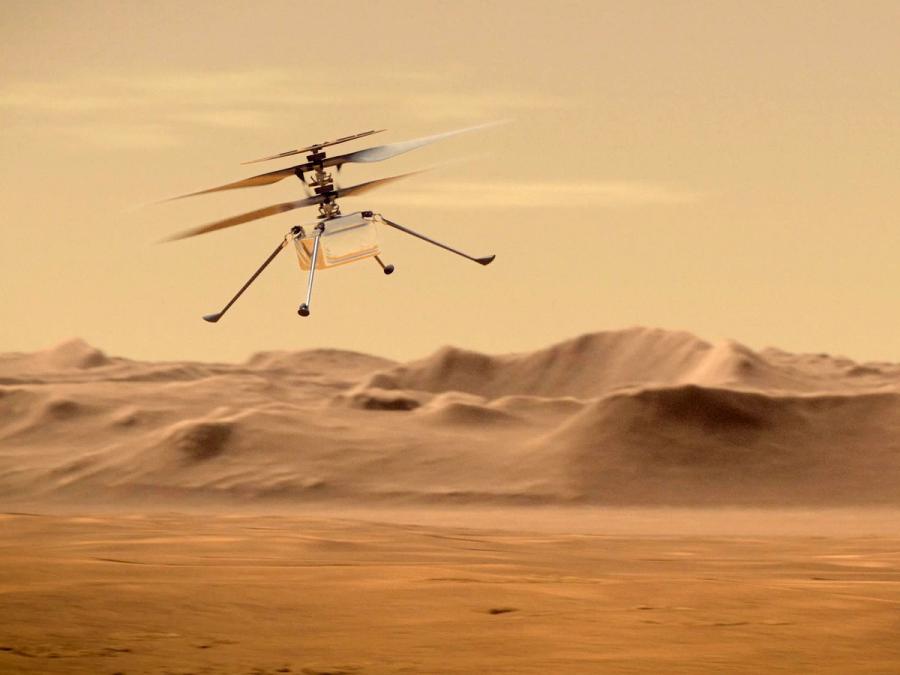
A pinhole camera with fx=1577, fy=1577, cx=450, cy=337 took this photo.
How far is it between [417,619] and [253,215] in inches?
245

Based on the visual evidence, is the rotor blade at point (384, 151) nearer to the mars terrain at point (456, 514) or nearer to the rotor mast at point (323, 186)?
the rotor mast at point (323, 186)

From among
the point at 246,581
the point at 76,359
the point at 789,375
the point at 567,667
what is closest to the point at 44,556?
the point at 246,581

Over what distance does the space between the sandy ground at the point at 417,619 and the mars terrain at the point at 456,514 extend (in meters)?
0.06

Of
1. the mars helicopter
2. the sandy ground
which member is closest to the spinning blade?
the mars helicopter

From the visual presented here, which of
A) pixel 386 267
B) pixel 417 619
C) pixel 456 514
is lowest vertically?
pixel 456 514

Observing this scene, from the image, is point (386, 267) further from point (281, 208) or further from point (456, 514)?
point (456, 514)

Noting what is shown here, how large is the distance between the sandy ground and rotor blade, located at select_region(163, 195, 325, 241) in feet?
13.6

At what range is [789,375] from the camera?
402 feet

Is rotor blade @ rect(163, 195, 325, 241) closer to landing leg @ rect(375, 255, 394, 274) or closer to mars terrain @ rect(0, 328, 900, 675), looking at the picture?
landing leg @ rect(375, 255, 394, 274)

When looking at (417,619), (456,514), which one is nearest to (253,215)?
(417,619)

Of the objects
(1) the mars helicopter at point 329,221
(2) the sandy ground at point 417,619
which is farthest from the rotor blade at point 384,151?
(2) the sandy ground at point 417,619

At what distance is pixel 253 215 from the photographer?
13078mm

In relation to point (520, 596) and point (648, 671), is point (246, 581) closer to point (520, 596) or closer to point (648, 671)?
point (520, 596)

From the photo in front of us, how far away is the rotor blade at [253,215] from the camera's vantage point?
12680mm
